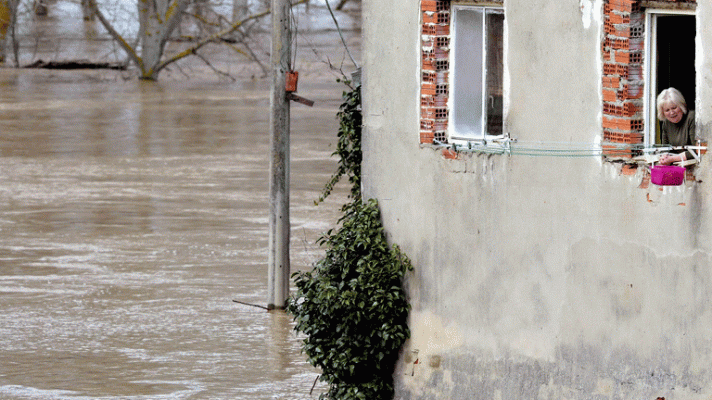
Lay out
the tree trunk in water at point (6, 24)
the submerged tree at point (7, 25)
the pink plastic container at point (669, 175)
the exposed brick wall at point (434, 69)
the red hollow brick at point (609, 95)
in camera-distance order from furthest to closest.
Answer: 1. the tree trunk in water at point (6, 24)
2. the submerged tree at point (7, 25)
3. the exposed brick wall at point (434, 69)
4. the red hollow brick at point (609, 95)
5. the pink plastic container at point (669, 175)

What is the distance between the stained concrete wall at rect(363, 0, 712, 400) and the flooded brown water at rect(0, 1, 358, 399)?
2606 mm

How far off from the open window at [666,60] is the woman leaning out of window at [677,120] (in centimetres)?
23

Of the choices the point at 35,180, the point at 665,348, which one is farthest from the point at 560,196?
the point at 35,180

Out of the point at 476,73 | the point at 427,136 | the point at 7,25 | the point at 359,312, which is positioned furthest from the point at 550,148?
the point at 7,25

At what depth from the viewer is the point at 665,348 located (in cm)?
926

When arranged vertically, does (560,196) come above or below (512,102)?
below

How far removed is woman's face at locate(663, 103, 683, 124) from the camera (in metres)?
9.09

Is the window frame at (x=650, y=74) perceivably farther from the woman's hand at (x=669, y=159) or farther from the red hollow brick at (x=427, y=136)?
the red hollow brick at (x=427, y=136)

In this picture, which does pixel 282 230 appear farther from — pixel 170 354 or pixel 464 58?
pixel 464 58

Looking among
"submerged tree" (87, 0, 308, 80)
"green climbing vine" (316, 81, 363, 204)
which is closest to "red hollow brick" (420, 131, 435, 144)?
"green climbing vine" (316, 81, 363, 204)

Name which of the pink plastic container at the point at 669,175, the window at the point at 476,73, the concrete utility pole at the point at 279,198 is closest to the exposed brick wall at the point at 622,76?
the pink plastic container at the point at 669,175

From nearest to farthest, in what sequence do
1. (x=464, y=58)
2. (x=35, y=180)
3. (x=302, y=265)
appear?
(x=464, y=58), (x=302, y=265), (x=35, y=180)

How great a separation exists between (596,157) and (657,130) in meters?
0.47

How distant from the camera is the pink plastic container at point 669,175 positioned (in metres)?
8.97
